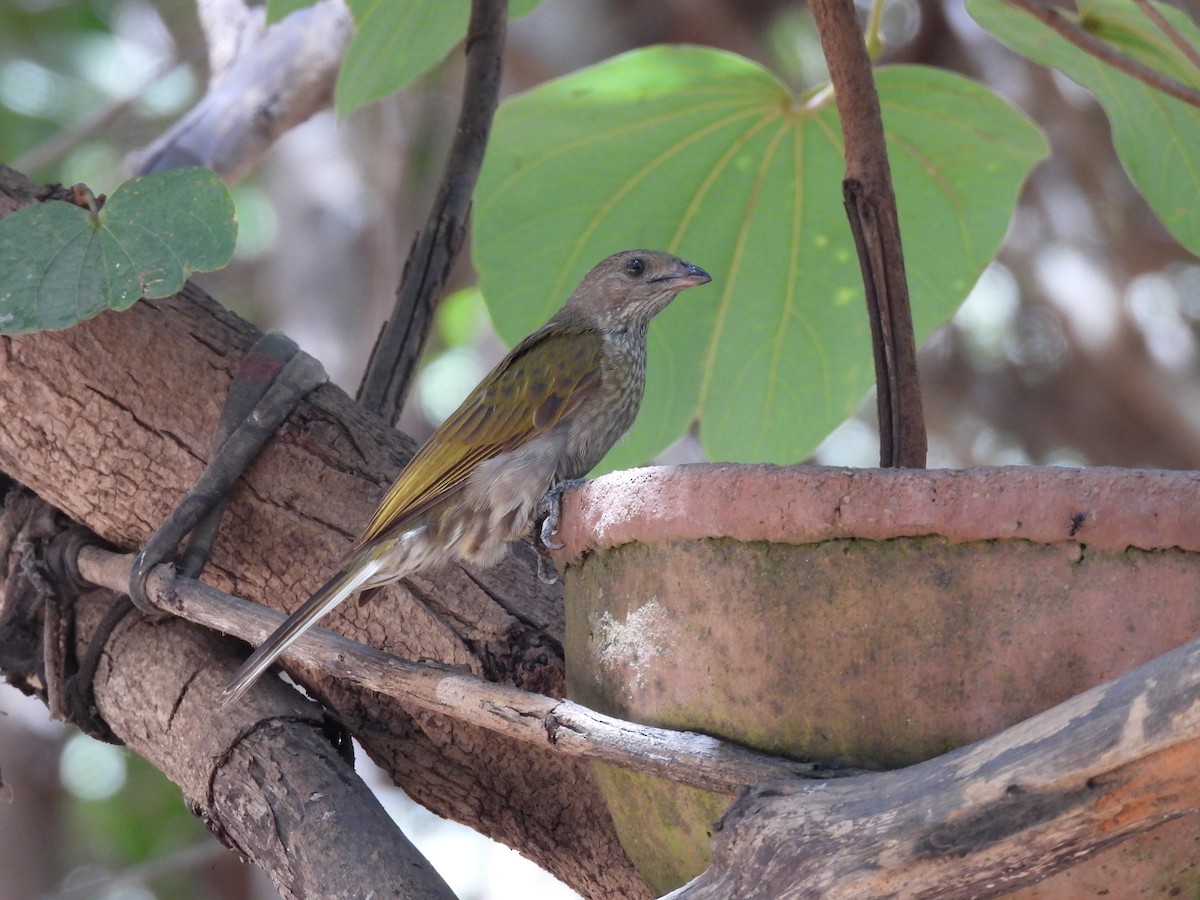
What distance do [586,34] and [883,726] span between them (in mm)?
5313

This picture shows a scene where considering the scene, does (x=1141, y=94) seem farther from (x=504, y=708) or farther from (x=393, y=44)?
(x=504, y=708)

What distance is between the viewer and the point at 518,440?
Result: 92.3 inches

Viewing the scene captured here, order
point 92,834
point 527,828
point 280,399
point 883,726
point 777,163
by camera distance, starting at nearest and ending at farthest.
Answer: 1. point 883,726
2. point 527,828
3. point 280,399
4. point 777,163
5. point 92,834

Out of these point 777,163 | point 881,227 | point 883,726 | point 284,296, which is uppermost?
point 284,296

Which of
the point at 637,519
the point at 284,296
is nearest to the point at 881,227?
the point at 637,519

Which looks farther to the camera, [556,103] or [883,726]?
[556,103]

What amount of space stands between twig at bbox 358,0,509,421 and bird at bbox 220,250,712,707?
18 cm

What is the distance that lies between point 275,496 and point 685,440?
4.73 m

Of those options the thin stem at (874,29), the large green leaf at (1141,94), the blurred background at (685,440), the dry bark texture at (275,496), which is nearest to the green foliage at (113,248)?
the dry bark texture at (275,496)

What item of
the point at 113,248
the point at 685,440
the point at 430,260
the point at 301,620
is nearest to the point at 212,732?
the point at 301,620

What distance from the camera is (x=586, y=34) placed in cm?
621

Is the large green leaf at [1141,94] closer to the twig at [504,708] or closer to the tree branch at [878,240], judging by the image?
the tree branch at [878,240]

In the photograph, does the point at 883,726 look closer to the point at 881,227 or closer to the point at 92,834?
the point at 881,227

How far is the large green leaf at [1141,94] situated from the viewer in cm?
221
